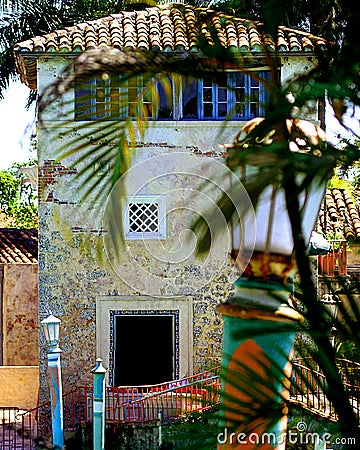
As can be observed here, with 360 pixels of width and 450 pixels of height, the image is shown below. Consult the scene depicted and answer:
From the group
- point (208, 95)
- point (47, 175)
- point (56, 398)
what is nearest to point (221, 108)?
point (208, 95)

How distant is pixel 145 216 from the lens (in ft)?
45.9

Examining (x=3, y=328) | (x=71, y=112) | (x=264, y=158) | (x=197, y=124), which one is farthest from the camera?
(x=3, y=328)

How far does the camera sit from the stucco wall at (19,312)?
1772 cm

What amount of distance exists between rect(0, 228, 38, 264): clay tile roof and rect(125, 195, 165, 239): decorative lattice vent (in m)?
4.27

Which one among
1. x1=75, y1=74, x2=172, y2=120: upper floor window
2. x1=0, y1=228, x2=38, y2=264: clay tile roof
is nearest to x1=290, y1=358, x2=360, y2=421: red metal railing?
x1=75, y1=74, x2=172, y2=120: upper floor window

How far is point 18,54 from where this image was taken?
44.8ft

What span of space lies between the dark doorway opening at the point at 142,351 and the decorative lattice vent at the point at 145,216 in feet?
15.0

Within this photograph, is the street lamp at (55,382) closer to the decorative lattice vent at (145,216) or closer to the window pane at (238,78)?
the decorative lattice vent at (145,216)

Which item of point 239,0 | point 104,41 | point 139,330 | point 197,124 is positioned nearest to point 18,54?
point 104,41

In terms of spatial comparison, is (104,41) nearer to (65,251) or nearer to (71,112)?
(65,251)

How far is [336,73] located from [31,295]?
1698cm

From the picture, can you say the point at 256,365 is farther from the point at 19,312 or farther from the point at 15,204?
the point at 15,204

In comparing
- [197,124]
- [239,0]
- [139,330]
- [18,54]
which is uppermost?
[18,54]

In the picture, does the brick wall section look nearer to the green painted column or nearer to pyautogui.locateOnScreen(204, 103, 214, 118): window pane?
pyautogui.locateOnScreen(204, 103, 214, 118): window pane
